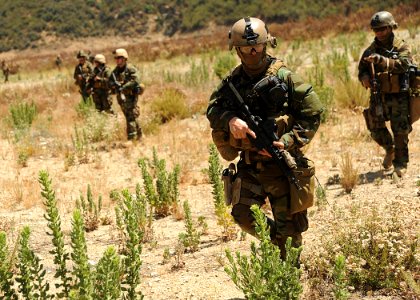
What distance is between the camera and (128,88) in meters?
8.81

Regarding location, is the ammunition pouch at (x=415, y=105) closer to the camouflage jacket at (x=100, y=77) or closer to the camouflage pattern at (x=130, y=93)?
the camouflage pattern at (x=130, y=93)

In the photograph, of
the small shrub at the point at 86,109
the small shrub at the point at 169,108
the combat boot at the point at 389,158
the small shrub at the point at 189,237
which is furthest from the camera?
the small shrub at the point at 169,108

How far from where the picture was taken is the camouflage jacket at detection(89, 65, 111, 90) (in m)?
10.2

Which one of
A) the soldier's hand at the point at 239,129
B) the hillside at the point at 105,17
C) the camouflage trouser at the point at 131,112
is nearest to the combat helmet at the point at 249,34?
the soldier's hand at the point at 239,129

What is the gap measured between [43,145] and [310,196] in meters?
6.85

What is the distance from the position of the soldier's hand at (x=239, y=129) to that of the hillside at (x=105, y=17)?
40.4m

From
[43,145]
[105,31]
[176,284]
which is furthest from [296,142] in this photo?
[105,31]

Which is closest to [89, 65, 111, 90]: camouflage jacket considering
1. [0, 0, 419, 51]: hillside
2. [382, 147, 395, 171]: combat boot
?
[382, 147, 395, 171]: combat boot

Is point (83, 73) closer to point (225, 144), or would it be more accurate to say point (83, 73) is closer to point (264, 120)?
point (225, 144)

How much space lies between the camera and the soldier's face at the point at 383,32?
5202 millimetres

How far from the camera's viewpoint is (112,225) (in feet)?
17.0

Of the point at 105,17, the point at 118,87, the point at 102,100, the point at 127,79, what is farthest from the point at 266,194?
the point at 105,17

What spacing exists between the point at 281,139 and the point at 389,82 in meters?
2.68

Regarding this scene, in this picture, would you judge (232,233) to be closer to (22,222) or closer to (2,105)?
(22,222)
